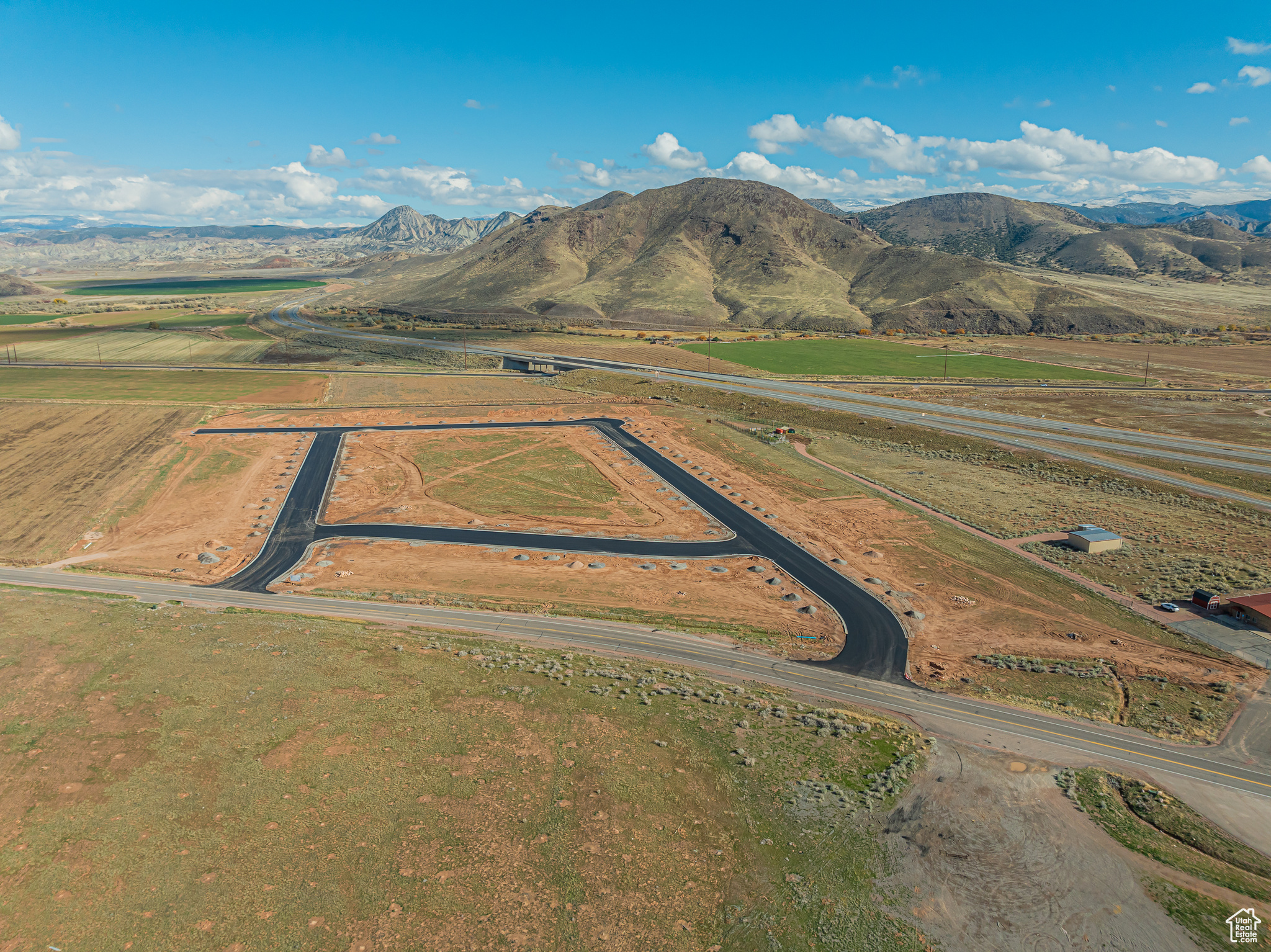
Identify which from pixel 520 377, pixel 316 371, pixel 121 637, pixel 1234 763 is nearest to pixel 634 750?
pixel 1234 763

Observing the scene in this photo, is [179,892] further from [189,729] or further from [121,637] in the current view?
[121,637]

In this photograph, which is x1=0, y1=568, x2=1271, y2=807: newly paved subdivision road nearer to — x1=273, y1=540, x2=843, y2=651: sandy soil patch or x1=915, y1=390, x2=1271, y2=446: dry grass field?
x1=273, y1=540, x2=843, y2=651: sandy soil patch

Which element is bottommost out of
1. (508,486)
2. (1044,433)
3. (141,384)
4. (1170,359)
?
(508,486)

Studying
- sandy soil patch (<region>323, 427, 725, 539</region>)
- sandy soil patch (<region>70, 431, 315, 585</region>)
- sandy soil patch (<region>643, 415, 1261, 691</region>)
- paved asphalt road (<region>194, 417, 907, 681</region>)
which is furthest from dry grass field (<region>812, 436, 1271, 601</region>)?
sandy soil patch (<region>70, 431, 315, 585</region>)

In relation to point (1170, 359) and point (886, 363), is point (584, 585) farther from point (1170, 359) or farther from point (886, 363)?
point (1170, 359)

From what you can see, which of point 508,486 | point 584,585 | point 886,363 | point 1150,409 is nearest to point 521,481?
point 508,486

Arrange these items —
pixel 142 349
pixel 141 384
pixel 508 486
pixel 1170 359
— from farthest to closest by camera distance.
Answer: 1. pixel 1170 359
2. pixel 142 349
3. pixel 141 384
4. pixel 508 486

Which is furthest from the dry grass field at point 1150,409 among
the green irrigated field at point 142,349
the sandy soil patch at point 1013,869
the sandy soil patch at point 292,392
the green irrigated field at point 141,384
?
the green irrigated field at point 142,349
